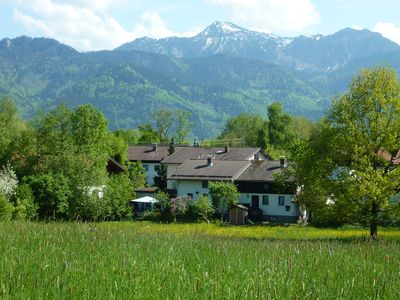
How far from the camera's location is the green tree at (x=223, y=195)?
63.6 m

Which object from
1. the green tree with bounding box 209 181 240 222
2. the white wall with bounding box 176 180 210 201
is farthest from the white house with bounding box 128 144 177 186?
the green tree with bounding box 209 181 240 222

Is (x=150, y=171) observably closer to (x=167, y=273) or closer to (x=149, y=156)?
(x=149, y=156)

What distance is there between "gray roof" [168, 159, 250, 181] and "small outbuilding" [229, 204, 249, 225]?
5749 mm

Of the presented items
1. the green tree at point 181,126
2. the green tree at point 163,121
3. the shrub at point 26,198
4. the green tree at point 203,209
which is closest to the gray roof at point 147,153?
the green tree at point 163,121

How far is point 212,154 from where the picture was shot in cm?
8750

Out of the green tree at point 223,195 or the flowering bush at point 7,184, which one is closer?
the flowering bush at point 7,184

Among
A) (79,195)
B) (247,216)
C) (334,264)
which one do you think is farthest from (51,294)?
(247,216)

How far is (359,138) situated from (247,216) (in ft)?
102

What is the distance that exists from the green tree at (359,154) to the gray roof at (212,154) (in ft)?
160

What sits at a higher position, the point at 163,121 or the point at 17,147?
the point at 163,121

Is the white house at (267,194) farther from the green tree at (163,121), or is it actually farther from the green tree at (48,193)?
the green tree at (163,121)

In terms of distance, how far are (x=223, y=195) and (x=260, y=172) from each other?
6.50 m

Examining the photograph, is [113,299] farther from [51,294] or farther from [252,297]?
[252,297]

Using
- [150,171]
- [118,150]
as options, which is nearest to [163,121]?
[150,171]
